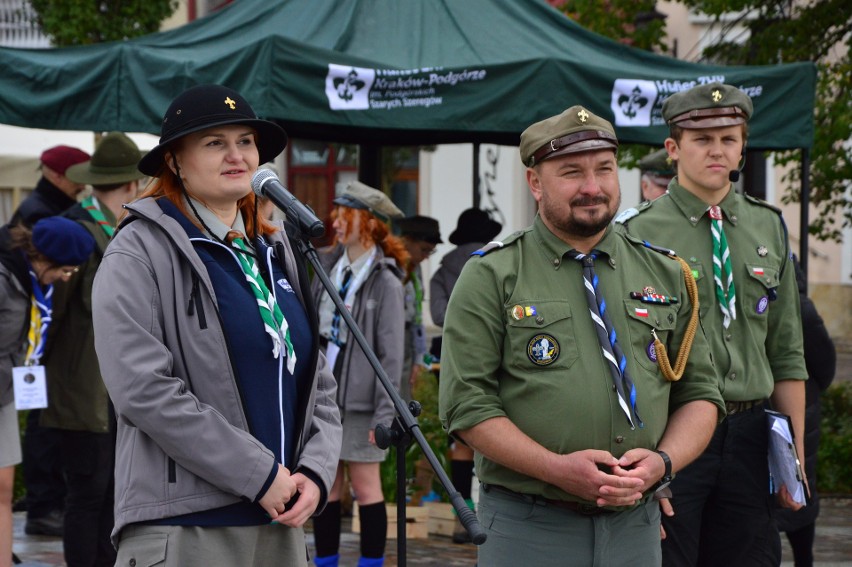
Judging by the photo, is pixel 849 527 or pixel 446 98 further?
pixel 849 527

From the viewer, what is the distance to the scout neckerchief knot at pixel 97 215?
21.5 feet

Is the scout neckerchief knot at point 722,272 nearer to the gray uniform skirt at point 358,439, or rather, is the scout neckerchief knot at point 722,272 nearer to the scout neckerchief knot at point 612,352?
the scout neckerchief knot at point 612,352

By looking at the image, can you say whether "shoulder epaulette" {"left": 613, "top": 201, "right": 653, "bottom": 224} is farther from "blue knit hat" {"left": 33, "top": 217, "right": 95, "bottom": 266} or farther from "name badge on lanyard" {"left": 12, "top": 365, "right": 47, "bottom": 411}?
"name badge on lanyard" {"left": 12, "top": 365, "right": 47, "bottom": 411}

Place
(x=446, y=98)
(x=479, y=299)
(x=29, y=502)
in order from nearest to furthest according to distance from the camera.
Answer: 1. (x=479, y=299)
2. (x=446, y=98)
3. (x=29, y=502)

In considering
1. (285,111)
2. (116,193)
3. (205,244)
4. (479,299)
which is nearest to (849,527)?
(285,111)

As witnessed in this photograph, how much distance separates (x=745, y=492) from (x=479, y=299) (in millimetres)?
1536

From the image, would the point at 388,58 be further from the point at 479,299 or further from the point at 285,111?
the point at 479,299

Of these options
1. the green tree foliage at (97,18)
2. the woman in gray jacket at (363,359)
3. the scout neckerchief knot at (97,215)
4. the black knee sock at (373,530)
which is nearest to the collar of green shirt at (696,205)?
the woman in gray jacket at (363,359)

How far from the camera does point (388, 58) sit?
311 inches

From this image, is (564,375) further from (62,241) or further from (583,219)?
(62,241)

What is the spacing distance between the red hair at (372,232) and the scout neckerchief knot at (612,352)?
11.0 feet

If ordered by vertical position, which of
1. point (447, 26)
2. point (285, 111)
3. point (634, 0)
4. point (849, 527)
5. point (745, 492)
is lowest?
point (849, 527)

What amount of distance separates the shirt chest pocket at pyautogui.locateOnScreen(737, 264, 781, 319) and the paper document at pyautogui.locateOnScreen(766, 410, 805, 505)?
376 millimetres

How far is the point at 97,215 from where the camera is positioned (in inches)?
259
